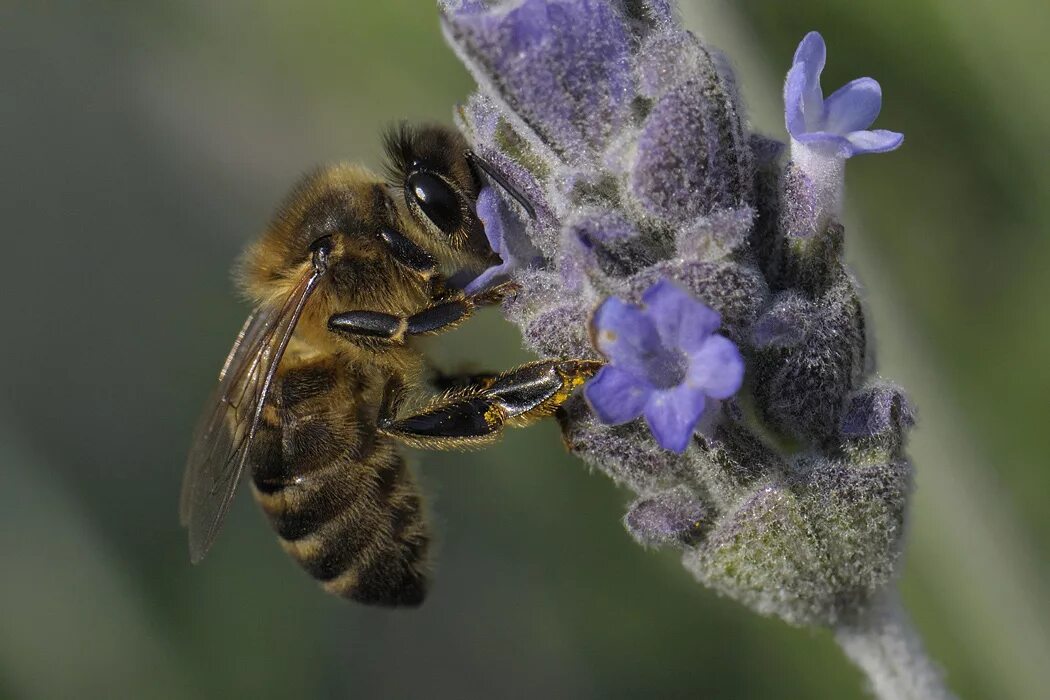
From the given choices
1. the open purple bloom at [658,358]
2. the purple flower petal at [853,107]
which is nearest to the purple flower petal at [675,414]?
the open purple bloom at [658,358]

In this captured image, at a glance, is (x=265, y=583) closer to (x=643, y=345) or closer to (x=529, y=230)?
(x=529, y=230)

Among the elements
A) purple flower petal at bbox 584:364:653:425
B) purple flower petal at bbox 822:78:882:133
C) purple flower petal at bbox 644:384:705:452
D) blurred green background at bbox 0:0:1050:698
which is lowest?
blurred green background at bbox 0:0:1050:698

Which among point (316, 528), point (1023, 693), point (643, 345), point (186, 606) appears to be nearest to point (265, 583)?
point (186, 606)

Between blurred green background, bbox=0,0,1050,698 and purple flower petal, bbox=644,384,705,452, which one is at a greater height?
purple flower petal, bbox=644,384,705,452

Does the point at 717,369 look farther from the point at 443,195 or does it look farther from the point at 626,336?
the point at 443,195

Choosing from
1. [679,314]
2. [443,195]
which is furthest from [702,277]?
[443,195]

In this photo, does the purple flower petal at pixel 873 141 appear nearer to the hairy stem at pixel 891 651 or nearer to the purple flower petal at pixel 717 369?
the purple flower petal at pixel 717 369

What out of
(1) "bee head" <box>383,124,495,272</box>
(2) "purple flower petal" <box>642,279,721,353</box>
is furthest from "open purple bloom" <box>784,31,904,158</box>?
(1) "bee head" <box>383,124,495,272</box>

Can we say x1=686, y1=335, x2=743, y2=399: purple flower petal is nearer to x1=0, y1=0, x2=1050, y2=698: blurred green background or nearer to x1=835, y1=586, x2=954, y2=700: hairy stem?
x1=835, y1=586, x2=954, y2=700: hairy stem
